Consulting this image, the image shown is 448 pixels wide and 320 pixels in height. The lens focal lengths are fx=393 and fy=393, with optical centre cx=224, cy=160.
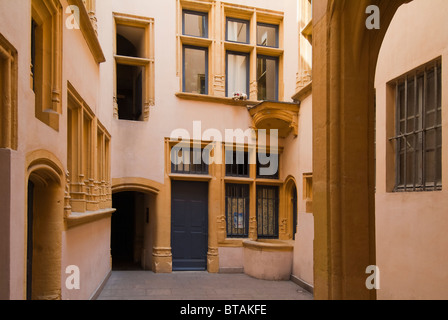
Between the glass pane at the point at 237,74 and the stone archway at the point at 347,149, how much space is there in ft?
24.0

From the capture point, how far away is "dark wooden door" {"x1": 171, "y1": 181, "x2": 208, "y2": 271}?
10.4 m

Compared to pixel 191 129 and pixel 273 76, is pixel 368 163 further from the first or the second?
pixel 273 76

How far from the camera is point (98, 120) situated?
7688mm

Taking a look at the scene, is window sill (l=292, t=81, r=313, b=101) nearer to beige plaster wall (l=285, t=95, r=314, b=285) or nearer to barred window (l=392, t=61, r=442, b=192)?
beige plaster wall (l=285, t=95, r=314, b=285)

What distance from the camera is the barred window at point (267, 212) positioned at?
1102 centimetres

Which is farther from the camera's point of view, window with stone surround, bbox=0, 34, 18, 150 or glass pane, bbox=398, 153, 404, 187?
glass pane, bbox=398, 153, 404, 187

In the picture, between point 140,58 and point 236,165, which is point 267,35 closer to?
point 140,58

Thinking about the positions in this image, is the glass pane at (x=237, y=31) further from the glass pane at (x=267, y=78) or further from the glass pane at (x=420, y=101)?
the glass pane at (x=420, y=101)

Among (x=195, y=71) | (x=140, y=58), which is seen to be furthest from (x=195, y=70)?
(x=140, y=58)

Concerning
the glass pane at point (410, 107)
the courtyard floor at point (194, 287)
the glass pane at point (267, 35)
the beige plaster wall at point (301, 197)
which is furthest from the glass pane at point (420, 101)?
the glass pane at point (267, 35)

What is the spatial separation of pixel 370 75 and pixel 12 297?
3.61 m

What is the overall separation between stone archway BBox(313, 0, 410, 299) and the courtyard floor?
460 centimetres

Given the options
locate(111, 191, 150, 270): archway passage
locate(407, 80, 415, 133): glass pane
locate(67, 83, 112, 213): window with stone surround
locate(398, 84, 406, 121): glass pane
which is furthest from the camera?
locate(111, 191, 150, 270): archway passage

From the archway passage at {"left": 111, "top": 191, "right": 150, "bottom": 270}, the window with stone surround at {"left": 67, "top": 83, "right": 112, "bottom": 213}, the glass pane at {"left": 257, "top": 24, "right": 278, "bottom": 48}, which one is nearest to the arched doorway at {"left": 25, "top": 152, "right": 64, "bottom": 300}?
the window with stone surround at {"left": 67, "top": 83, "right": 112, "bottom": 213}
